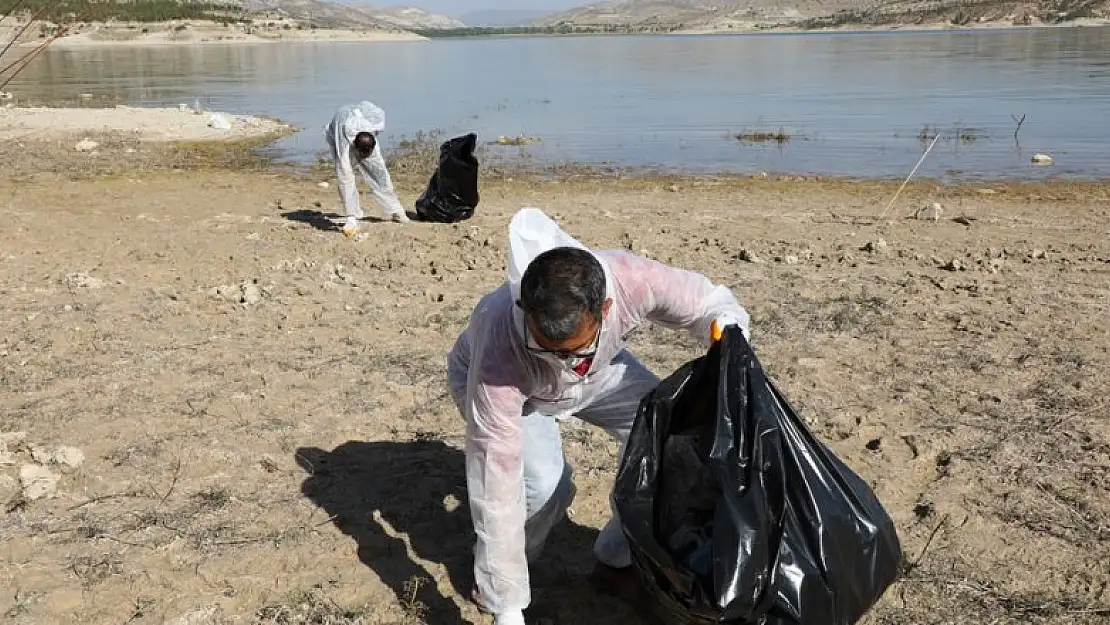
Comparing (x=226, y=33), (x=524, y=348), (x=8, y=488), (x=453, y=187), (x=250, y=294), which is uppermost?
(x=226, y=33)

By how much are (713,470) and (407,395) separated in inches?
94.5

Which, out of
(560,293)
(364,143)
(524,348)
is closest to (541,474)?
(524,348)

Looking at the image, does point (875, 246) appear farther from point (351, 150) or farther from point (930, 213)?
point (351, 150)

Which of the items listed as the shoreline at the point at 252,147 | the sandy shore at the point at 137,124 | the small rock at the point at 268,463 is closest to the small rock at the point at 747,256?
the small rock at the point at 268,463

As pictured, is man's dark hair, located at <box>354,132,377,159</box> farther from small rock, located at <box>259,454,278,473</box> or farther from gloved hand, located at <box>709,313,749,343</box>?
gloved hand, located at <box>709,313,749,343</box>

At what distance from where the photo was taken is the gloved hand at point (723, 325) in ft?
7.75

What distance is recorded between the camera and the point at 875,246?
264 inches

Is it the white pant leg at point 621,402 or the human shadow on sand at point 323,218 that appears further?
the human shadow on sand at point 323,218

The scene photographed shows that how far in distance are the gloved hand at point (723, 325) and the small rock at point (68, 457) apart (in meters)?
2.61

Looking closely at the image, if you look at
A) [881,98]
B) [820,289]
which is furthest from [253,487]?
[881,98]

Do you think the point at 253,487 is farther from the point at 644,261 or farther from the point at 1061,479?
the point at 1061,479

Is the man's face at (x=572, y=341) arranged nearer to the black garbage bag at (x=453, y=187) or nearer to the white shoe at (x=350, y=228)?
the white shoe at (x=350, y=228)

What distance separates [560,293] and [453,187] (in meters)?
6.36

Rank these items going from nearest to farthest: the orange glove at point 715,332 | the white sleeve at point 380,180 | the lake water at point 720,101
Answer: the orange glove at point 715,332
the white sleeve at point 380,180
the lake water at point 720,101
